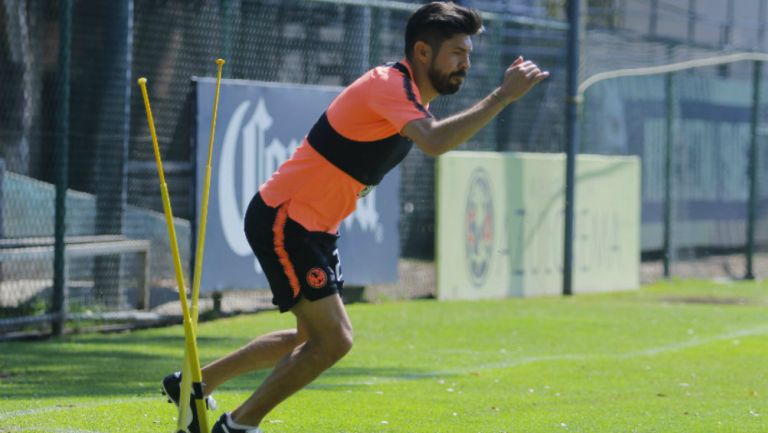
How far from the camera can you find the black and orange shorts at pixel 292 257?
6.06 m

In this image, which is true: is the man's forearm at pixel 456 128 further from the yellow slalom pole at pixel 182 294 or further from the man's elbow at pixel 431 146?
the yellow slalom pole at pixel 182 294

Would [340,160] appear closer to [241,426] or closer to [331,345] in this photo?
[331,345]

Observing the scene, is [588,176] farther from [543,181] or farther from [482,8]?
[482,8]

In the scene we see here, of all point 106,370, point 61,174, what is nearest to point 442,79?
point 106,370

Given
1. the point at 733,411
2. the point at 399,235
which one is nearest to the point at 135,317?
the point at 399,235

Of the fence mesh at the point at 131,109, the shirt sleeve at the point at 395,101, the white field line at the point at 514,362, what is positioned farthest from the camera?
the fence mesh at the point at 131,109

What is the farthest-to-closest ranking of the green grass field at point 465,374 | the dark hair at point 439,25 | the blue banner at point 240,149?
the blue banner at point 240,149
the green grass field at point 465,374
the dark hair at point 439,25

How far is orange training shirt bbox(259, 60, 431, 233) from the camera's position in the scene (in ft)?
20.0

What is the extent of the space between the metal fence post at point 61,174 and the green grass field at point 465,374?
1.06 ft

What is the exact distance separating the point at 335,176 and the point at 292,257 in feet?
1.24

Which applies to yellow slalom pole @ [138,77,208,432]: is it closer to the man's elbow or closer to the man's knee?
the man's knee

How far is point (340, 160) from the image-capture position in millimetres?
6148

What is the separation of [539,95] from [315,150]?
1252cm

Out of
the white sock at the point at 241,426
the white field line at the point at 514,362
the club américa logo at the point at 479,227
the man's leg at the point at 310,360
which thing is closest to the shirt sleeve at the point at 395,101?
the man's leg at the point at 310,360
